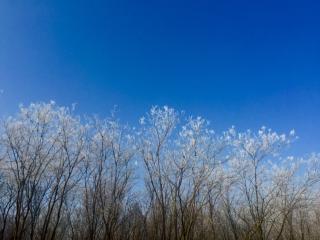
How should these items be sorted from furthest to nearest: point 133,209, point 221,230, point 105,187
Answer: point 221,230, point 133,209, point 105,187

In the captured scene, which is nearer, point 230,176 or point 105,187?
point 230,176

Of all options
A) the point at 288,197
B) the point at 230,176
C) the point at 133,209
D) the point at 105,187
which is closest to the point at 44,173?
the point at 105,187

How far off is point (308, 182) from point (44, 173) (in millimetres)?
18443

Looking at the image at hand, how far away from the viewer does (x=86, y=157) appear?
23.0m

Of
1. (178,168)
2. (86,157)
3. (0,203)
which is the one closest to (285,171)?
(178,168)

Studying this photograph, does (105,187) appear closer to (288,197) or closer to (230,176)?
(230,176)

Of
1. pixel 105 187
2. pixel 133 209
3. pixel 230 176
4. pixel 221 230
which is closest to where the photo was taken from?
pixel 230 176

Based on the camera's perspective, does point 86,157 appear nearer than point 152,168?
No

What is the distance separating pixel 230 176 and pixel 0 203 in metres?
17.1

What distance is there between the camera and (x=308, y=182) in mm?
24031

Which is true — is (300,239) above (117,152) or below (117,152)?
below

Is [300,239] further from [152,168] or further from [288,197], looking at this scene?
[152,168]

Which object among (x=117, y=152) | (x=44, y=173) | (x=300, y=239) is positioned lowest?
(x=300, y=239)

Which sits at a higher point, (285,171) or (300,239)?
(285,171)
